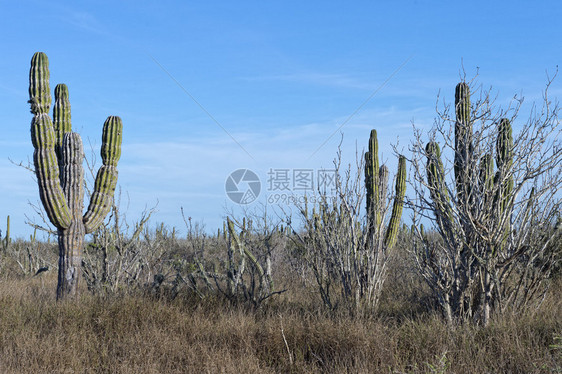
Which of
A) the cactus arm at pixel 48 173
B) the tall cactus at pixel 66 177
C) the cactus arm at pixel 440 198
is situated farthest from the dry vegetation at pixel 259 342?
the cactus arm at pixel 48 173

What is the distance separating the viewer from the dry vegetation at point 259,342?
197 inches

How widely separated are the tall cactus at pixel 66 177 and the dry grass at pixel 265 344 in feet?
6.55

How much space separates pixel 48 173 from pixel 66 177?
33 centimetres

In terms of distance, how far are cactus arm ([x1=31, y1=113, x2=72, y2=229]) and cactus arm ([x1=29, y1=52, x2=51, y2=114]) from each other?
0.98 feet

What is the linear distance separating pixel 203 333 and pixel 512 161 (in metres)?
4.46

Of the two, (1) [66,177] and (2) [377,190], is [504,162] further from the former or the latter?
(1) [66,177]

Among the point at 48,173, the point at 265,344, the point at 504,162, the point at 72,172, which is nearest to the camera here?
the point at 265,344

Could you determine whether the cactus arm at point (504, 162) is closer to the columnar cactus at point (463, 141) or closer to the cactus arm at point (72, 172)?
the columnar cactus at point (463, 141)

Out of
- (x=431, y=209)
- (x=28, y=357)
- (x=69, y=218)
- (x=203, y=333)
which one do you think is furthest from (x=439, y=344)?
(x=69, y=218)

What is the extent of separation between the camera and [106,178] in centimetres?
928

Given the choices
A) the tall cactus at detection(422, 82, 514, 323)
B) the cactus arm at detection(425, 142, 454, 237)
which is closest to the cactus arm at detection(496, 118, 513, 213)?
the tall cactus at detection(422, 82, 514, 323)

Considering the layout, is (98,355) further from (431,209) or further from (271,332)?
(431,209)

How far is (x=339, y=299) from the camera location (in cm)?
715

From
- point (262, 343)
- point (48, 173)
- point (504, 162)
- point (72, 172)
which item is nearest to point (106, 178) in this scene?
point (72, 172)
